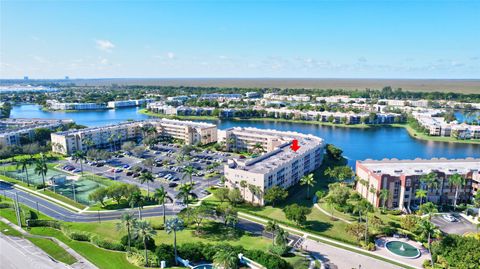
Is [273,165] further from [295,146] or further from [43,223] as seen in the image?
[43,223]

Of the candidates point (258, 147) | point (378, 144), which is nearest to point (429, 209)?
point (258, 147)

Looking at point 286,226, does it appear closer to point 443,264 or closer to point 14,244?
point 443,264

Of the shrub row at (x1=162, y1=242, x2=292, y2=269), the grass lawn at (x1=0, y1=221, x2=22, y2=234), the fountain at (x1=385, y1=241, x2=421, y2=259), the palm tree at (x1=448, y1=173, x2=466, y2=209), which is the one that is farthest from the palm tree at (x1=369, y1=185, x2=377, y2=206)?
the grass lawn at (x1=0, y1=221, x2=22, y2=234)

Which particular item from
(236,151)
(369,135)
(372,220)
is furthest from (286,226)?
(369,135)

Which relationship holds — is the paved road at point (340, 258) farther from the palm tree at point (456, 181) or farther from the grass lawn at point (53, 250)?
the grass lawn at point (53, 250)

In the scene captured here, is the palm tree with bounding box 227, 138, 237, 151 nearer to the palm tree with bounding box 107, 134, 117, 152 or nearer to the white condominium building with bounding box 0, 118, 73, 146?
the palm tree with bounding box 107, 134, 117, 152
